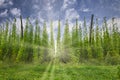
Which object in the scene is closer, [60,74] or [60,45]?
[60,74]

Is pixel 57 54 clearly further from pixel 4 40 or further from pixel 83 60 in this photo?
pixel 4 40

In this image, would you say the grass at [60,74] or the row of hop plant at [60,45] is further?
the row of hop plant at [60,45]

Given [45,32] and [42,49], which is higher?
[45,32]

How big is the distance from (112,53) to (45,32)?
16687mm

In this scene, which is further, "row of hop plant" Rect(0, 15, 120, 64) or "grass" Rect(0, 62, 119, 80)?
"row of hop plant" Rect(0, 15, 120, 64)

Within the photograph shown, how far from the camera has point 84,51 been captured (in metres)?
47.5

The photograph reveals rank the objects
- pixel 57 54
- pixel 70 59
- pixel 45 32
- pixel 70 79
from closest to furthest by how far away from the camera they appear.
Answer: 1. pixel 70 79
2. pixel 70 59
3. pixel 57 54
4. pixel 45 32

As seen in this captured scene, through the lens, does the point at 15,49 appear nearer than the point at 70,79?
No

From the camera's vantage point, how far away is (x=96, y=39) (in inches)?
1996

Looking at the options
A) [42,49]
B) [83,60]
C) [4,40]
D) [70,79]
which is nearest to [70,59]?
[83,60]

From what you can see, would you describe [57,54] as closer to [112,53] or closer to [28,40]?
[28,40]

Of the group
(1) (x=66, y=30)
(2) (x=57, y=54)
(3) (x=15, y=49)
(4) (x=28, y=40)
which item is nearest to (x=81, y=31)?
(1) (x=66, y=30)

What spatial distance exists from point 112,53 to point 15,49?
2204 centimetres

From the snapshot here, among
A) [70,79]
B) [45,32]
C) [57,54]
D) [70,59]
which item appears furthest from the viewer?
[45,32]
